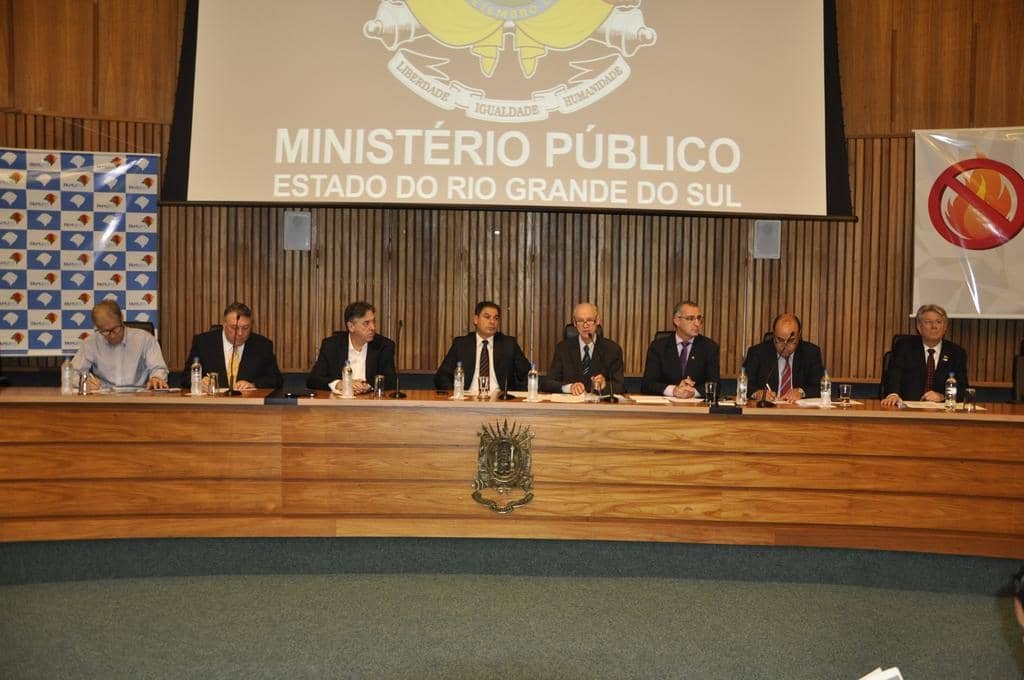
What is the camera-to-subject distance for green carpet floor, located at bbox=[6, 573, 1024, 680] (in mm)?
3387

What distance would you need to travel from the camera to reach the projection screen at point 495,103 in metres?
6.35

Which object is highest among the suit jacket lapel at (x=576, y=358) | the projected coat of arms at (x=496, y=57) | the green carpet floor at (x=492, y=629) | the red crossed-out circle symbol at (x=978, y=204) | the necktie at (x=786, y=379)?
the projected coat of arms at (x=496, y=57)

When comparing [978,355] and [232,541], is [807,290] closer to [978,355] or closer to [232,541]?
[978,355]

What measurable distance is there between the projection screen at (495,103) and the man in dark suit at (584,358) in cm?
105

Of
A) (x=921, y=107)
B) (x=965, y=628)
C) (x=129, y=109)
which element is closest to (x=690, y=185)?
(x=921, y=107)

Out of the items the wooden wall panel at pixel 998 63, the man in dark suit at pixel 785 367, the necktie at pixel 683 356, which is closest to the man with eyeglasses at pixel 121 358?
the necktie at pixel 683 356

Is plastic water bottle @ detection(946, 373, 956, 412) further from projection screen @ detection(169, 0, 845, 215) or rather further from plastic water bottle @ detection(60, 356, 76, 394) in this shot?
plastic water bottle @ detection(60, 356, 76, 394)

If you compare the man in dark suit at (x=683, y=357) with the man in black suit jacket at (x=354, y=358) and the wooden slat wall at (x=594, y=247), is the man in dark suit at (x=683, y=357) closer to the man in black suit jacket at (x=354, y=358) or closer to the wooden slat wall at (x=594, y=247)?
the wooden slat wall at (x=594, y=247)

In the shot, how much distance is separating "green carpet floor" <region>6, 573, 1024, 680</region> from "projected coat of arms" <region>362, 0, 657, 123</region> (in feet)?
11.4

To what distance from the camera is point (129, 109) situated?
7.12 meters

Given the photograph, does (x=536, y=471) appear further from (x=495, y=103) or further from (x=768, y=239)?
(x=768, y=239)

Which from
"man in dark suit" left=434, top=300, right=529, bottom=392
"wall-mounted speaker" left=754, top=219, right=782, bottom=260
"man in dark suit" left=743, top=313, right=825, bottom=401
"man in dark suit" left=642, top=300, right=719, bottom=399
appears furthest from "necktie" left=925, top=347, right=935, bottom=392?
"man in dark suit" left=434, top=300, right=529, bottom=392

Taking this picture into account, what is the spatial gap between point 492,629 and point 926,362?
364 centimetres

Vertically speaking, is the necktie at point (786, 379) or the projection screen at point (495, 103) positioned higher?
the projection screen at point (495, 103)
